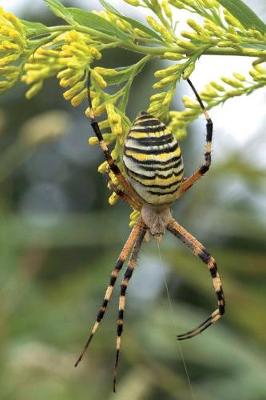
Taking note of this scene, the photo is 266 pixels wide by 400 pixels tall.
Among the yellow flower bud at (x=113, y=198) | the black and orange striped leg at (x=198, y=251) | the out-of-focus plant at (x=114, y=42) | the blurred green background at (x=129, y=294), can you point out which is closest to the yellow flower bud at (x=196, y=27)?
the out-of-focus plant at (x=114, y=42)

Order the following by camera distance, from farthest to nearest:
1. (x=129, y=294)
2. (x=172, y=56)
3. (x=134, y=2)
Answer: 1. (x=129, y=294)
2. (x=134, y=2)
3. (x=172, y=56)

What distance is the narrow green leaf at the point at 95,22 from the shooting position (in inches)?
71.4

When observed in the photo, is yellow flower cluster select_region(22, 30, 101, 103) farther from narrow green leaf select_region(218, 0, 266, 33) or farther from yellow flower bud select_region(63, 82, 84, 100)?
narrow green leaf select_region(218, 0, 266, 33)

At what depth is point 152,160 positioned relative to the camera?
6.96ft

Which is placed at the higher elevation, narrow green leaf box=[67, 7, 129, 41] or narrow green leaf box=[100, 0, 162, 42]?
narrow green leaf box=[100, 0, 162, 42]

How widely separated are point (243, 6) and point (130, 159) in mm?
431

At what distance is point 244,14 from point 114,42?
10.7 inches

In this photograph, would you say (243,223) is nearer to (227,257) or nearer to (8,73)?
(227,257)

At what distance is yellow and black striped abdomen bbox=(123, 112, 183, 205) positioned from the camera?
2.00 meters

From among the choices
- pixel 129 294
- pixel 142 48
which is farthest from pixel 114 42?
pixel 129 294

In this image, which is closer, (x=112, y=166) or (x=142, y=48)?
(x=142, y=48)

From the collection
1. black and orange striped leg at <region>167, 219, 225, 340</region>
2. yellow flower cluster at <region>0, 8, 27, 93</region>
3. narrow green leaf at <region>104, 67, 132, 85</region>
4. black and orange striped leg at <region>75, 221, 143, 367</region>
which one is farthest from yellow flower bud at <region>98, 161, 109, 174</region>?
black and orange striped leg at <region>167, 219, 225, 340</region>

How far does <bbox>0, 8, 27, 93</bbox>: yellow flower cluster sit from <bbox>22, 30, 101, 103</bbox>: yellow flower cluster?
0.10 ft

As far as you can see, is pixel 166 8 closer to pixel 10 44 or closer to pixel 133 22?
pixel 133 22
